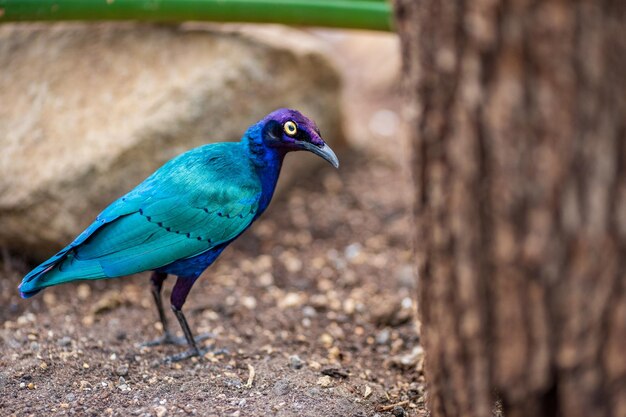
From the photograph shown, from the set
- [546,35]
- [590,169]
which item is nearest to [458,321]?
[590,169]

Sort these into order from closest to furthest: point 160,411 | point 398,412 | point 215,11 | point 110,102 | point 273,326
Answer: point 160,411, point 398,412, point 273,326, point 110,102, point 215,11

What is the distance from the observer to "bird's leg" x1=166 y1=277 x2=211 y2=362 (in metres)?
3.77

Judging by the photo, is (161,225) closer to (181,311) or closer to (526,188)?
(181,311)

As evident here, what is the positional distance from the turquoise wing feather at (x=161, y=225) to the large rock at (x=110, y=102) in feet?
3.71

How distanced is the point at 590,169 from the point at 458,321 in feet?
2.15

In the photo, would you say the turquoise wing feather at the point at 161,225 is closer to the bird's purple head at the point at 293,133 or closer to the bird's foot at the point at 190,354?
the bird's purple head at the point at 293,133

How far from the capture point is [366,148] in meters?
6.56

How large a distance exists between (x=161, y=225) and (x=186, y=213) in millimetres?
131

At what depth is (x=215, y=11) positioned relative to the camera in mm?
5137

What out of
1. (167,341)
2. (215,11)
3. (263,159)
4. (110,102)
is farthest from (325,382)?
(215,11)

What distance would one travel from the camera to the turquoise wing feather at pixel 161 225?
11.7ft

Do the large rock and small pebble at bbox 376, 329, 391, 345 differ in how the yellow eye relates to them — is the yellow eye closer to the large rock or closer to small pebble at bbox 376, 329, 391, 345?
small pebble at bbox 376, 329, 391, 345

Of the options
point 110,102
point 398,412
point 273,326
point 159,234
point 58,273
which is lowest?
point 398,412

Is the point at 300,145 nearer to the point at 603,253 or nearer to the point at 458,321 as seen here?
the point at 458,321
